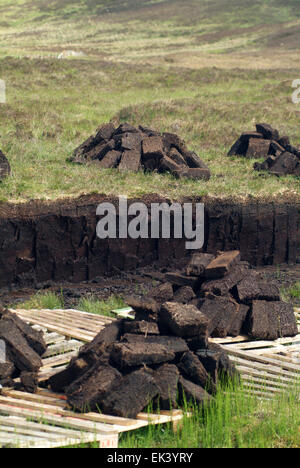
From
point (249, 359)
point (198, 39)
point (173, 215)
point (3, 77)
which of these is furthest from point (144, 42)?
point (249, 359)

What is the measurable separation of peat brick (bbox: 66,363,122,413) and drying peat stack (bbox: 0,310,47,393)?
556mm

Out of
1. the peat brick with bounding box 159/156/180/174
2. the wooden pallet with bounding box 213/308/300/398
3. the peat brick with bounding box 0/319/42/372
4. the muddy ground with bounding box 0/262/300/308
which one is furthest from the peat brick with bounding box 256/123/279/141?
the peat brick with bounding box 0/319/42/372

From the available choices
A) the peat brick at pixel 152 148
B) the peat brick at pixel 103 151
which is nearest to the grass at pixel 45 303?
the peat brick at pixel 152 148

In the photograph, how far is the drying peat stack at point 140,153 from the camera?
1233 centimetres

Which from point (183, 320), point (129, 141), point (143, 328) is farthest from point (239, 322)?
point (129, 141)

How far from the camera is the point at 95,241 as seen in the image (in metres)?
10.4

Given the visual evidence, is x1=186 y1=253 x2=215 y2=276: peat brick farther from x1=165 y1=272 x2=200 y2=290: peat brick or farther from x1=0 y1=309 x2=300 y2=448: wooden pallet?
x1=0 y1=309 x2=300 y2=448: wooden pallet

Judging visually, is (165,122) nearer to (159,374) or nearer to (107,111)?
(107,111)

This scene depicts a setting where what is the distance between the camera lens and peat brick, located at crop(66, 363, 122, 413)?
557cm

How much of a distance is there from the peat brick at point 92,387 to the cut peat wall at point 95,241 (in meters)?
4.58

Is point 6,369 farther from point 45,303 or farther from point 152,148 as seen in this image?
point 152,148

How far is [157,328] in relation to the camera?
262 inches

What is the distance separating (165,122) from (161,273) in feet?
29.6

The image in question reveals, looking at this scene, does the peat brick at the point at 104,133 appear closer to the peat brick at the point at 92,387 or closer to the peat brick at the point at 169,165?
the peat brick at the point at 169,165
